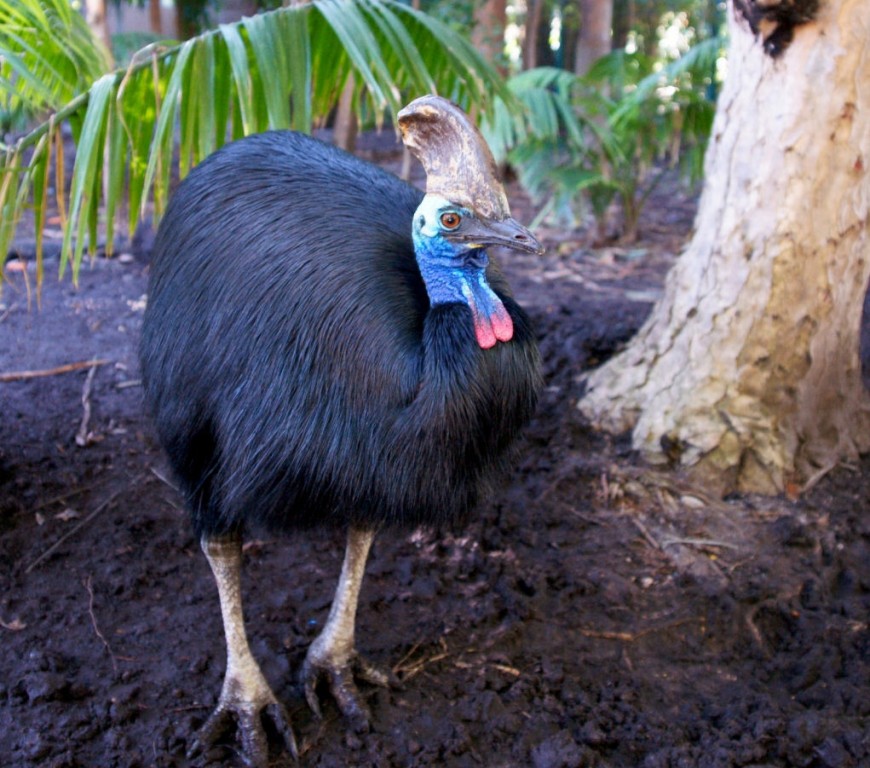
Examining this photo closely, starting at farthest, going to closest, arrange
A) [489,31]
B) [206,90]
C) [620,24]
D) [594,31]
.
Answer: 1. [620,24]
2. [594,31]
3. [489,31]
4. [206,90]

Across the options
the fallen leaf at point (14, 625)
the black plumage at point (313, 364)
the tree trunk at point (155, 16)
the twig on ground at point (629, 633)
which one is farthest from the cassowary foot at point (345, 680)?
the tree trunk at point (155, 16)

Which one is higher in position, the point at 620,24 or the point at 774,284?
the point at 620,24

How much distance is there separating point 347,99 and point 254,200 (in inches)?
147

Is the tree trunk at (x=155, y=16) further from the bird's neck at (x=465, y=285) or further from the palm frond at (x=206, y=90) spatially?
the bird's neck at (x=465, y=285)

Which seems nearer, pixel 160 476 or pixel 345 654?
pixel 345 654

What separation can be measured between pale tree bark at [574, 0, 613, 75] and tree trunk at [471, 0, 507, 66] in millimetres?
1419

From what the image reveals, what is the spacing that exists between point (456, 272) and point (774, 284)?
182 centimetres

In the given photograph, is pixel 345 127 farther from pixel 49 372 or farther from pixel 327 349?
pixel 327 349

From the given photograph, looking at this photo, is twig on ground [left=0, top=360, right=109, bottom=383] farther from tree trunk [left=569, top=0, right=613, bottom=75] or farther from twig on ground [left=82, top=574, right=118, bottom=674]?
tree trunk [left=569, top=0, right=613, bottom=75]

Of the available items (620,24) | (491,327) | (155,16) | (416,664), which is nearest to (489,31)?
(155,16)

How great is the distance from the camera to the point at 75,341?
4.49 m

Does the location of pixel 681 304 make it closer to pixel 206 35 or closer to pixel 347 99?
pixel 206 35

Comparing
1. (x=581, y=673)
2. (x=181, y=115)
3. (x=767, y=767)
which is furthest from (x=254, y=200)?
(x=767, y=767)

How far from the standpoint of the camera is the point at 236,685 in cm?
262
